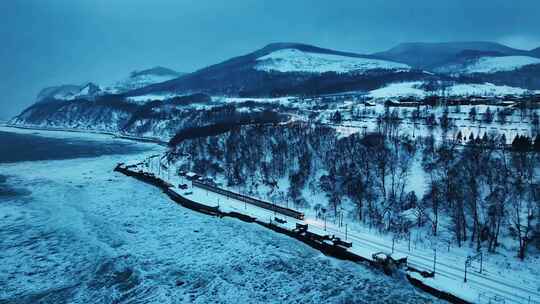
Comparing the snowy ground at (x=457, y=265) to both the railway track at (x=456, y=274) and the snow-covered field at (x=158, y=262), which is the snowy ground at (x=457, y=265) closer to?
the railway track at (x=456, y=274)

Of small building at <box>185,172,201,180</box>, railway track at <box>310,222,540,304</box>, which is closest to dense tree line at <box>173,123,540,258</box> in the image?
small building at <box>185,172,201,180</box>

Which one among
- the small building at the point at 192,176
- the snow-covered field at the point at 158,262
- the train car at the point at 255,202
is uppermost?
the small building at the point at 192,176

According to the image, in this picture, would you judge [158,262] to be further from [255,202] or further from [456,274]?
[456,274]

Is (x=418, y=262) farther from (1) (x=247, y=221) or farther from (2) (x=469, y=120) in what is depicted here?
(2) (x=469, y=120)

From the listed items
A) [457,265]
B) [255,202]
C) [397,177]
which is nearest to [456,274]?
[457,265]

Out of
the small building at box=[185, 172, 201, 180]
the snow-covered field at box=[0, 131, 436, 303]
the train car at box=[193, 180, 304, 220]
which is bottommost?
the snow-covered field at box=[0, 131, 436, 303]

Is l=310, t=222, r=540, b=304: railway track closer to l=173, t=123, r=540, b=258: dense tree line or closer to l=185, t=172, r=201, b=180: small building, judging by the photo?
l=173, t=123, r=540, b=258: dense tree line

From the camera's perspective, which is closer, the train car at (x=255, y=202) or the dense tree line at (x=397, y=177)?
the dense tree line at (x=397, y=177)

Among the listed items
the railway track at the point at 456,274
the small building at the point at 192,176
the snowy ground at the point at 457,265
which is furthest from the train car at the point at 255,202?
the railway track at the point at 456,274

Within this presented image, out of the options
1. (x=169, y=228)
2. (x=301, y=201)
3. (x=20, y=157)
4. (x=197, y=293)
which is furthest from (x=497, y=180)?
(x=20, y=157)
